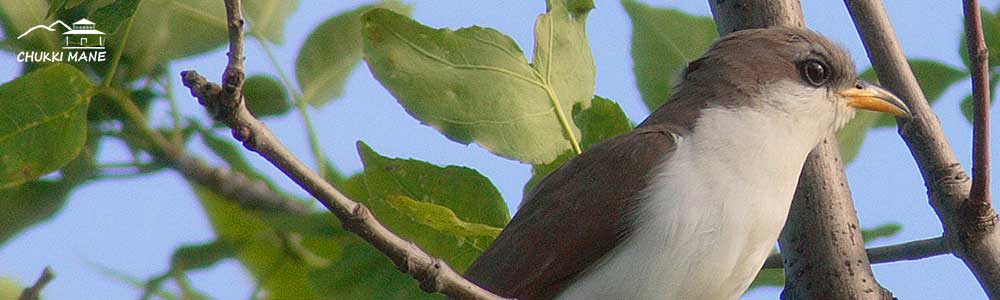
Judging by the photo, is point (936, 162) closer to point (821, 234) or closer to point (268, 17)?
point (821, 234)

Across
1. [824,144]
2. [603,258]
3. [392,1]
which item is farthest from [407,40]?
[824,144]

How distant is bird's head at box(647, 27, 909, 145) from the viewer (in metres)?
4.04

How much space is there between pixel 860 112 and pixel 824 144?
25 cm

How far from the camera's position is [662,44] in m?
4.14

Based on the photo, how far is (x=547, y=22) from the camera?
388 centimetres

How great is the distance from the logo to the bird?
116cm

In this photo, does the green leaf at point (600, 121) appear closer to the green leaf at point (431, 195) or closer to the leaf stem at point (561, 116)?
the leaf stem at point (561, 116)

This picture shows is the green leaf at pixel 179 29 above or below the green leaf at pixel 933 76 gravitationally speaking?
above

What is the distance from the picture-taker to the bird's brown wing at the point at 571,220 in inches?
145

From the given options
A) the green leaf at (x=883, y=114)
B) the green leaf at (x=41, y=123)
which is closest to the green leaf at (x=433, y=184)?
the green leaf at (x=41, y=123)

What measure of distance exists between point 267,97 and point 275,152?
1.71 meters

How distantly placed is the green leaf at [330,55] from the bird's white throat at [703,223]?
36.4 inches

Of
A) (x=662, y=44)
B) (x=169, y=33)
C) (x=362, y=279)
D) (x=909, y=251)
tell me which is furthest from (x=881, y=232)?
(x=169, y=33)

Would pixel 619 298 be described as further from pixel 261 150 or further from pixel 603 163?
pixel 261 150
